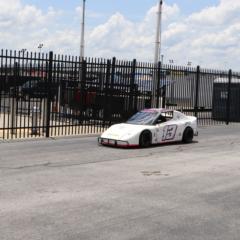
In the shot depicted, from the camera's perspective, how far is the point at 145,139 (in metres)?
16.6

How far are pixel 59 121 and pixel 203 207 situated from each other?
12821 millimetres

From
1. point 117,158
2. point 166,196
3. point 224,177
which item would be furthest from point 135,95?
point 166,196

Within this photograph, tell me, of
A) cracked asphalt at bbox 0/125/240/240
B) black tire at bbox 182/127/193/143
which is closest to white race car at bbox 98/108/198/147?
black tire at bbox 182/127/193/143

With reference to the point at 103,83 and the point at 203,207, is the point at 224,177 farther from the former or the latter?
the point at 103,83

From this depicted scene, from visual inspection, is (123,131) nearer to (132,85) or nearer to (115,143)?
(115,143)

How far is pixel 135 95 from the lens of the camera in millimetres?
22875

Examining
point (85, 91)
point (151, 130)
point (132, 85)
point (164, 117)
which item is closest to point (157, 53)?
point (132, 85)

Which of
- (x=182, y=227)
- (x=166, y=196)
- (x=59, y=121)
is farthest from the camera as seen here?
(x=59, y=121)

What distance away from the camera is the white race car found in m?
16.2

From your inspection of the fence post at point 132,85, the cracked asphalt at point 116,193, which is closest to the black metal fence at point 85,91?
the fence post at point 132,85

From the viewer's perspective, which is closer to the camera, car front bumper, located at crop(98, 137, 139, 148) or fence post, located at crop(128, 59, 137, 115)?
car front bumper, located at crop(98, 137, 139, 148)

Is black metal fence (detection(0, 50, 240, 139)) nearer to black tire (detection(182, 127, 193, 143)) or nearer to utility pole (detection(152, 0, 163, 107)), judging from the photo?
utility pole (detection(152, 0, 163, 107))

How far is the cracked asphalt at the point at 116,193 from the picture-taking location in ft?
23.1

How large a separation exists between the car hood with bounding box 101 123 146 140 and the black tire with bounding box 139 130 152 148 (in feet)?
0.49
